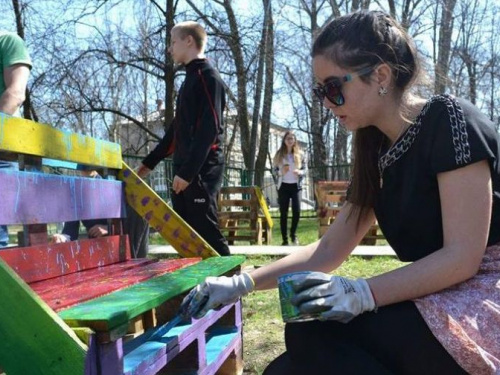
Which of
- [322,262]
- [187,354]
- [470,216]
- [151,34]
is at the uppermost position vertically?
[151,34]

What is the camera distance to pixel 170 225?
2.78m

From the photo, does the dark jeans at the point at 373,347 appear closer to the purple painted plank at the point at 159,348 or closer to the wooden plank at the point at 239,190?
the purple painted plank at the point at 159,348

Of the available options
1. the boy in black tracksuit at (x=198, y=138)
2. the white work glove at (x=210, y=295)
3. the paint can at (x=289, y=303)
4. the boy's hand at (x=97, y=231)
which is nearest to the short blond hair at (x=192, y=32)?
the boy in black tracksuit at (x=198, y=138)

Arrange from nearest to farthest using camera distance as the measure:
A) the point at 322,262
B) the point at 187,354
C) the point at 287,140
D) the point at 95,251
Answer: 1. the point at 322,262
2. the point at 187,354
3. the point at 95,251
4. the point at 287,140

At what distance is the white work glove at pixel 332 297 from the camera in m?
1.29

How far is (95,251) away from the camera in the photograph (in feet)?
8.14

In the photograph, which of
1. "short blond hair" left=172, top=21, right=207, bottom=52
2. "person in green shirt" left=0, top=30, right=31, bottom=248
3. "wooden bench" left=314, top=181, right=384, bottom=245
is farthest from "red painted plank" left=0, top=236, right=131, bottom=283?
"wooden bench" left=314, top=181, right=384, bottom=245

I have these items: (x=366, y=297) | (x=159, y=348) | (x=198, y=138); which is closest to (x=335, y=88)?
(x=366, y=297)

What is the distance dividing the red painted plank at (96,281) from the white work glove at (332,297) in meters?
0.57

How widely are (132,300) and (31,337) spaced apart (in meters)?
0.31

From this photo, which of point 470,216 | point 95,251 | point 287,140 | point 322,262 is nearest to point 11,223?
point 95,251

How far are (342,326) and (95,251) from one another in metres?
1.40

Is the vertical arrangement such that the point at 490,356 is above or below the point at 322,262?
below

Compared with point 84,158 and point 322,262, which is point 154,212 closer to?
point 84,158
